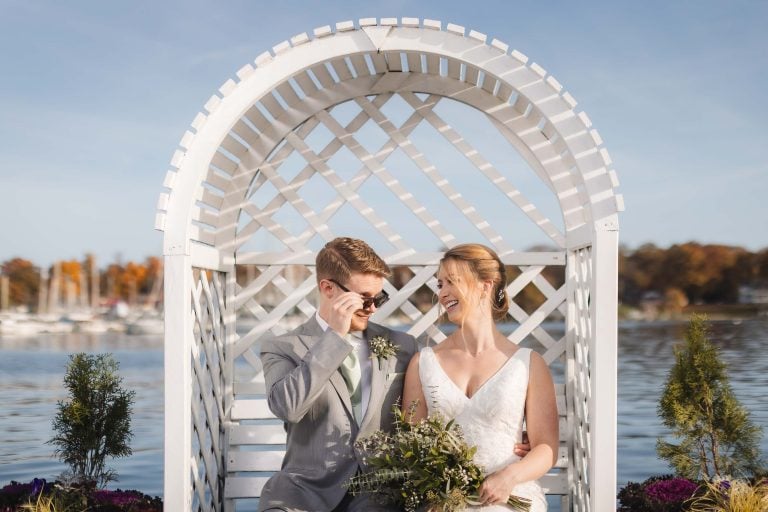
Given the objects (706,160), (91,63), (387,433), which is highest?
(91,63)

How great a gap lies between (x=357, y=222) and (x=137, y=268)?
26.9m

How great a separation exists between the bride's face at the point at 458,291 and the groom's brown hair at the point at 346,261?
0.28 meters

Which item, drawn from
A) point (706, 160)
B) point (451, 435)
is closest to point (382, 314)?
point (451, 435)

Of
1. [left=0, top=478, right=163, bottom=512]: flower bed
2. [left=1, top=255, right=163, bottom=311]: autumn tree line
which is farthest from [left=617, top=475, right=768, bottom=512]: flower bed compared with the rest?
[left=1, top=255, right=163, bottom=311]: autumn tree line

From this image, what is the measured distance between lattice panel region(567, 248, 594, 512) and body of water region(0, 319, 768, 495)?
911mm

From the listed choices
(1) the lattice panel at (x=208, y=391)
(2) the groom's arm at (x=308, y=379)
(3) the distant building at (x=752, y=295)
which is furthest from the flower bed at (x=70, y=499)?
(3) the distant building at (x=752, y=295)

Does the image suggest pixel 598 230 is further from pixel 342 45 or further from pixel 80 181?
pixel 80 181

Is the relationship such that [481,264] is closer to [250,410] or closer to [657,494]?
[250,410]

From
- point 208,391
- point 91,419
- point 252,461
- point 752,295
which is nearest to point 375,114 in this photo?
point 208,391

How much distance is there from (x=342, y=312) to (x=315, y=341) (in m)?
0.23

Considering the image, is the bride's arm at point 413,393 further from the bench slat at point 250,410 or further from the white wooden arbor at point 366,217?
the bench slat at point 250,410

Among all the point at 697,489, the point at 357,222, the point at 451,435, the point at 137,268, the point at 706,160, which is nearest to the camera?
the point at 451,435

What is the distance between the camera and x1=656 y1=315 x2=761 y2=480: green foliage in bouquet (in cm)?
458

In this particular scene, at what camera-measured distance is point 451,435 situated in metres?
3.10
